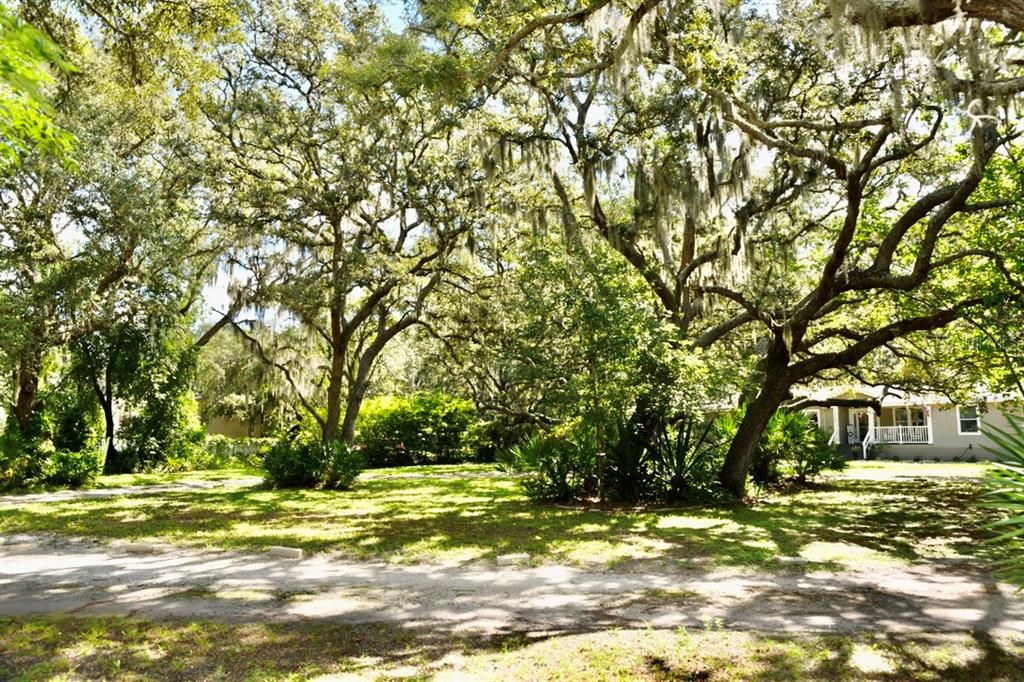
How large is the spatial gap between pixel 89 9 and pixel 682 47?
23.5 ft

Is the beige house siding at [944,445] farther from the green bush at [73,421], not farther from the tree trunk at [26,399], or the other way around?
the tree trunk at [26,399]

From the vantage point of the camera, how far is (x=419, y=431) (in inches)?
1052

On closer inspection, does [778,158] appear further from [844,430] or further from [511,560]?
[844,430]

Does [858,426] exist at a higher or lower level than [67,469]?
higher

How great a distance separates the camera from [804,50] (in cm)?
1148

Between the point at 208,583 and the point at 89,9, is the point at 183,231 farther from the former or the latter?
A: the point at 208,583

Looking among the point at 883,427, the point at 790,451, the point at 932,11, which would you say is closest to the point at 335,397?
the point at 790,451

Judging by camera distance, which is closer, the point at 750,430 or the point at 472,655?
the point at 472,655

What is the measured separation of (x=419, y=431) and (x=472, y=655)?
22.8 metres

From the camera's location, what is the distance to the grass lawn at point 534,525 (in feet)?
25.5

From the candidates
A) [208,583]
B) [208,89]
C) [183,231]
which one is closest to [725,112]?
[208,583]

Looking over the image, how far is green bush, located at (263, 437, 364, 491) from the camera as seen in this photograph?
1557 cm

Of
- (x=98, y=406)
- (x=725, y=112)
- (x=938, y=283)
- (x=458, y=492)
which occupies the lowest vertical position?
(x=458, y=492)

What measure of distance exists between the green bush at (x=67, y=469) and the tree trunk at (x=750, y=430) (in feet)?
46.6
